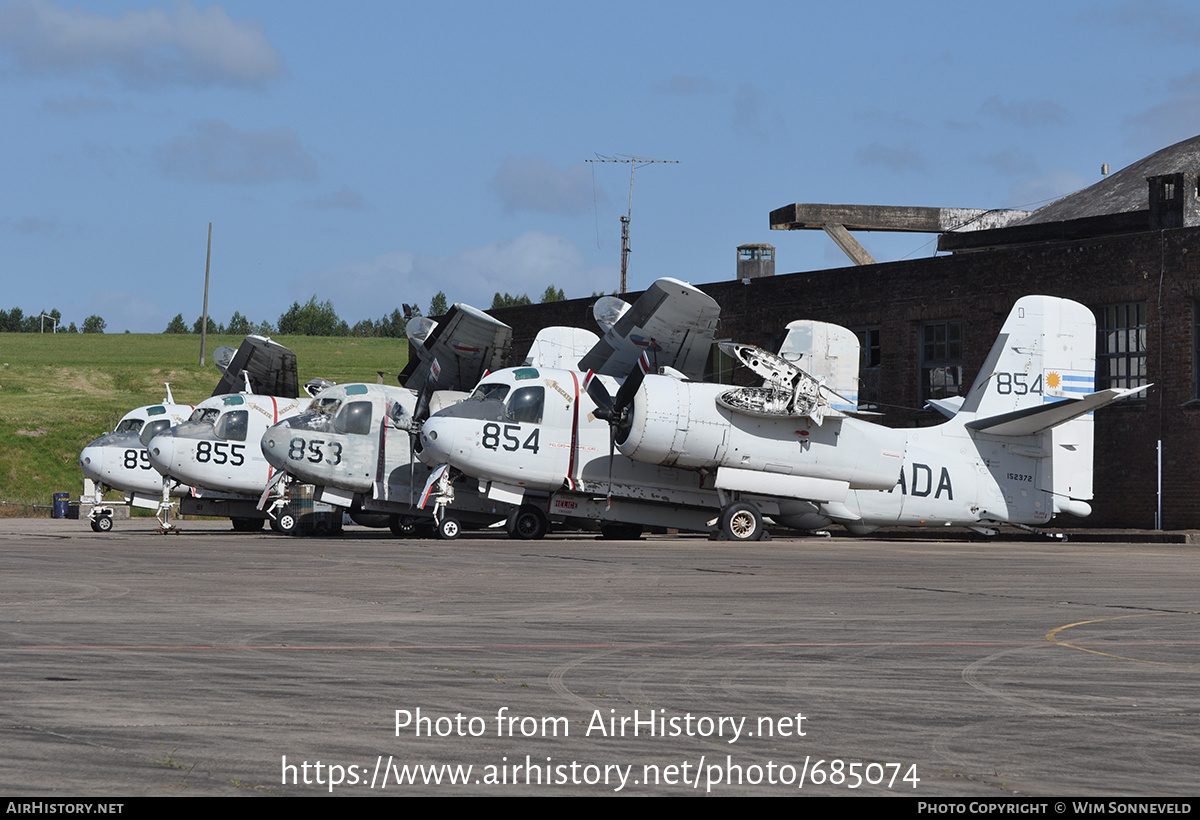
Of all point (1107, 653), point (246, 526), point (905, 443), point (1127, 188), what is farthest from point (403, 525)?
point (1127, 188)

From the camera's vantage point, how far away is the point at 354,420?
27.2 meters

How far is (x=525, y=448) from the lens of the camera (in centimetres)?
2477

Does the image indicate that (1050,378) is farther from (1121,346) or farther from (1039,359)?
(1121,346)

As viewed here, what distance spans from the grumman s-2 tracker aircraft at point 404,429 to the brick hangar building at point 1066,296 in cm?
899

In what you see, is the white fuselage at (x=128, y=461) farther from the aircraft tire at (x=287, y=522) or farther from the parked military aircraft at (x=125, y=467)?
the aircraft tire at (x=287, y=522)

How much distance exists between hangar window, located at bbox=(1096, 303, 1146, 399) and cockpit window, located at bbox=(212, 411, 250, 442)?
20165mm

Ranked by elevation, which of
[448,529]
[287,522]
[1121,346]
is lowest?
[287,522]

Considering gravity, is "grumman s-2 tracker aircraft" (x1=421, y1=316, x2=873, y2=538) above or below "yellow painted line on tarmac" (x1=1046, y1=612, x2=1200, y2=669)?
above

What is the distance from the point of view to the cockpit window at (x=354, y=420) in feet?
88.9

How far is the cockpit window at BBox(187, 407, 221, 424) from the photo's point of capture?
29.9 meters

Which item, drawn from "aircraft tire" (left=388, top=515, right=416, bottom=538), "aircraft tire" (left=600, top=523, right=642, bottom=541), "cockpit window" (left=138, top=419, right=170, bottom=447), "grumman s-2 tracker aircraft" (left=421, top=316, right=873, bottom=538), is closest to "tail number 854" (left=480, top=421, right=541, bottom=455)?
"grumman s-2 tracker aircraft" (left=421, top=316, right=873, bottom=538)

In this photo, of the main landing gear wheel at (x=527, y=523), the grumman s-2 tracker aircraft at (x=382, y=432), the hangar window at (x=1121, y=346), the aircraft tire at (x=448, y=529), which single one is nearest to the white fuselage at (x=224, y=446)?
the grumman s-2 tracker aircraft at (x=382, y=432)

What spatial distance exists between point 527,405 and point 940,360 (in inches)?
Result: 522

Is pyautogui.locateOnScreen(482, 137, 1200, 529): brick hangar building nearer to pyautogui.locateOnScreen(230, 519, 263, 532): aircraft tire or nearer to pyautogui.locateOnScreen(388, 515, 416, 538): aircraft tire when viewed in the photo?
pyautogui.locateOnScreen(388, 515, 416, 538): aircraft tire
